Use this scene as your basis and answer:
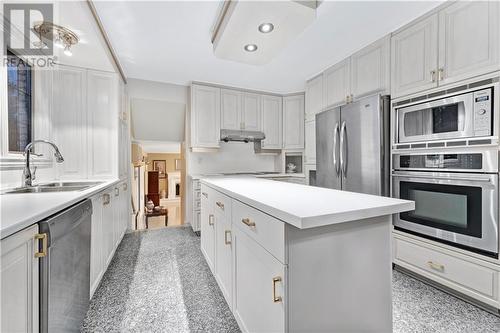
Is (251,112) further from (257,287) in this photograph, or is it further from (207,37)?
(257,287)

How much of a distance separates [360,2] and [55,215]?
8.53 ft

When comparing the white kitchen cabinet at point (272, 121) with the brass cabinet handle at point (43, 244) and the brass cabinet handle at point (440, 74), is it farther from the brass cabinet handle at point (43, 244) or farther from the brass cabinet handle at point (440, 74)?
the brass cabinet handle at point (43, 244)

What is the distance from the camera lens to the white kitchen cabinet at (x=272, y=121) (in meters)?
4.32

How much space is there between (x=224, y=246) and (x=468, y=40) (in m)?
2.45

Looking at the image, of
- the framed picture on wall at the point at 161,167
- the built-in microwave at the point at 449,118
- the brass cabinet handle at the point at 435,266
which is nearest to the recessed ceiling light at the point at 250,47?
the built-in microwave at the point at 449,118

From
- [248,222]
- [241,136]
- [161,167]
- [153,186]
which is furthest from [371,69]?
[161,167]

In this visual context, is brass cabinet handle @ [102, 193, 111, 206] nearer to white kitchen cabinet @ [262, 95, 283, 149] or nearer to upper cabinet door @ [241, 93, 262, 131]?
upper cabinet door @ [241, 93, 262, 131]

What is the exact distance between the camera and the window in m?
1.92

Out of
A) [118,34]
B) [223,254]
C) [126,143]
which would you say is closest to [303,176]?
[223,254]

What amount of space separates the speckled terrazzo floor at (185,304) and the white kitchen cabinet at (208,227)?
18 cm

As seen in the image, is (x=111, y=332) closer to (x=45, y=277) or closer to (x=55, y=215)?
(x=45, y=277)

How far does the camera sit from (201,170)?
411cm

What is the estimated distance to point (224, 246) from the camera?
1.71 metres

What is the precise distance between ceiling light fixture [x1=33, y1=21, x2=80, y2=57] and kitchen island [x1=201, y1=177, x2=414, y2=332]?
2201mm
